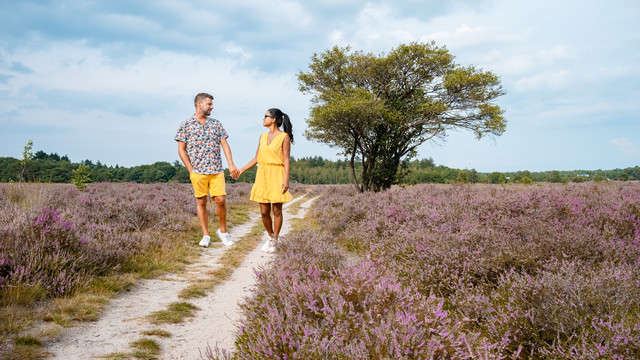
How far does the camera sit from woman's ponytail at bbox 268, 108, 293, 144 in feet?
21.3

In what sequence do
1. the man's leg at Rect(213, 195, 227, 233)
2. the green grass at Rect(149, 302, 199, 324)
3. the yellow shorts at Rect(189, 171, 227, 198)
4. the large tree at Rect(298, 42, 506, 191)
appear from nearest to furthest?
the green grass at Rect(149, 302, 199, 324) < the yellow shorts at Rect(189, 171, 227, 198) < the man's leg at Rect(213, 195, 227, 233) < the large tree at Rect(298, 42, 506, 191)

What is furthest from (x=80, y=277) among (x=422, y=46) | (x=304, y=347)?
(x=422, y=46)

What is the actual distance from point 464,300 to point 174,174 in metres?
53.0

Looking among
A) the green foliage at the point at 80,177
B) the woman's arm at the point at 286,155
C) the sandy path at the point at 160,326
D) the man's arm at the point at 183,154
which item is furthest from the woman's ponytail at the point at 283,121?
the green foliage at the point at 80,177

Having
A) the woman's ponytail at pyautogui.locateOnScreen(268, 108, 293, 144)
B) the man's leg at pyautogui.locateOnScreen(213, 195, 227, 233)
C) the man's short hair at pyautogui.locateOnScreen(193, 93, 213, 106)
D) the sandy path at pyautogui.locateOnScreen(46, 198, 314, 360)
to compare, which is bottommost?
the sandy path at pyautogui.locateOnScreen(46, 198, 314, 360)

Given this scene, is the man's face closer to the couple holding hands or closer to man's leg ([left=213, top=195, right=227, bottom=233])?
the couple holding hands

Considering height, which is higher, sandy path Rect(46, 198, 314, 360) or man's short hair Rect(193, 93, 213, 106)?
man's short hair Rect(193, 93, 213, 106)

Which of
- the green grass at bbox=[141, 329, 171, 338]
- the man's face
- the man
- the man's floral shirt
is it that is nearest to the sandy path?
the green grass at bbox=[141, 329, 171, 338]

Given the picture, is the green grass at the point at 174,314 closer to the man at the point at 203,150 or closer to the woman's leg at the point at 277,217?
the woman's leg at the point at 277,217

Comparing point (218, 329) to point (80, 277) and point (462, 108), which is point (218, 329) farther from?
point (462, 108)

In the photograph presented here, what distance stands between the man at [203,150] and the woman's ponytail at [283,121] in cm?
129

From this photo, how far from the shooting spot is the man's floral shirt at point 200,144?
6.75 metres

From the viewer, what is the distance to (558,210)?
5.75m

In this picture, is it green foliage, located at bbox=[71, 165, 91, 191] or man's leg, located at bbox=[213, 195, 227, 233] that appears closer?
man's leg, located at bbox=[213, 195, 227, 233]
